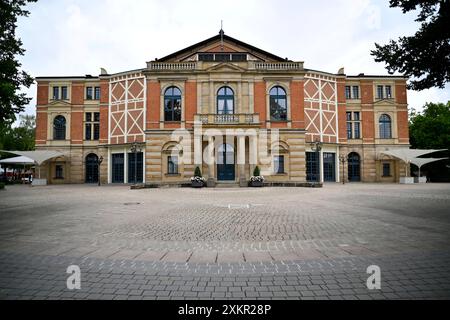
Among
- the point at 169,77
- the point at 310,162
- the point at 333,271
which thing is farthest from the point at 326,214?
the point at 310,162

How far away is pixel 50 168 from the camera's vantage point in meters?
34.2

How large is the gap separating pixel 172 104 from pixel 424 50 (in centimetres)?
2248

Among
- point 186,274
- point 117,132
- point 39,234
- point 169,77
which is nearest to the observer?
point 186,274

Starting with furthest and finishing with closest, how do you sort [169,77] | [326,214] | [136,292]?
[169,77]
[326,214]
[136,292]

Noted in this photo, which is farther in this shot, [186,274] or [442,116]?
[442,116]

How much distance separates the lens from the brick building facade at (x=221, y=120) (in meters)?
26.8

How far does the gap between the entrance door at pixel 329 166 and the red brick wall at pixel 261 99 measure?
11503mm

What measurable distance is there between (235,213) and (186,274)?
18.6 ft

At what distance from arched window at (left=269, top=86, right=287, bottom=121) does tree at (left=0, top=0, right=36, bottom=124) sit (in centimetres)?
2058

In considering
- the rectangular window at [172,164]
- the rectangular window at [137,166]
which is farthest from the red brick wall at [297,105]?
the rectangular window at [137,166]

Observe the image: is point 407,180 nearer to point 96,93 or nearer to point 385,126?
point 385,126

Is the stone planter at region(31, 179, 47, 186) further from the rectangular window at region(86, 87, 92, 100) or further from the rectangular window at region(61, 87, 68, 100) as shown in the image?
the rectangular window at region(86, 87, 92, 100)

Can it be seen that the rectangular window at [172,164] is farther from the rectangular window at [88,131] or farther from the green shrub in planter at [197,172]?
the rectangular window at [88,131]

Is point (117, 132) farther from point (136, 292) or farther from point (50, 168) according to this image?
point (136, 292)
